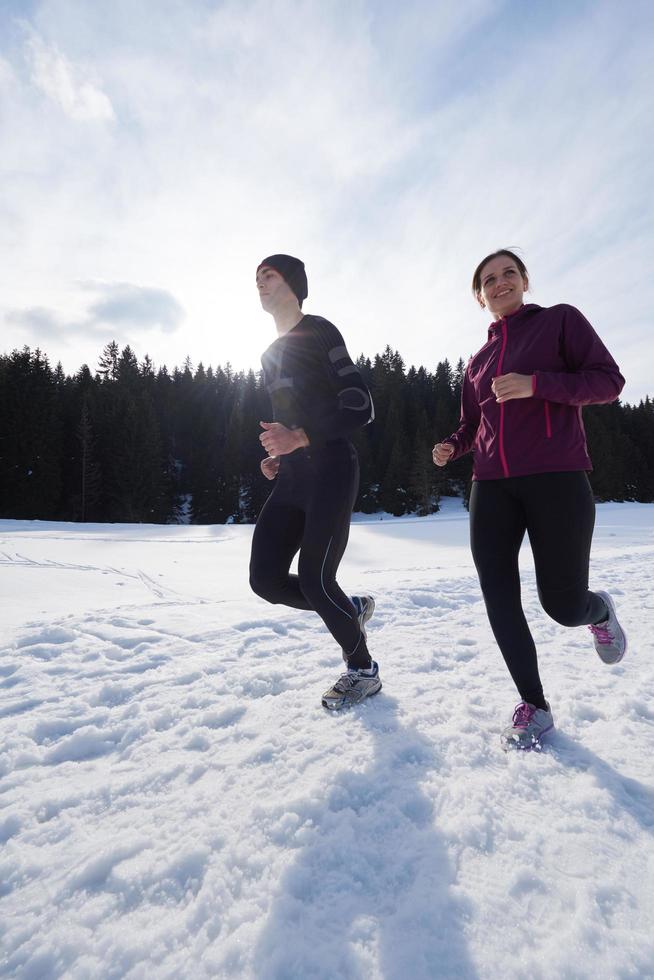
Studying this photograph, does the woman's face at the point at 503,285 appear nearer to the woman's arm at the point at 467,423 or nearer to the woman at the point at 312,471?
the woman's arm at the point at 467,423

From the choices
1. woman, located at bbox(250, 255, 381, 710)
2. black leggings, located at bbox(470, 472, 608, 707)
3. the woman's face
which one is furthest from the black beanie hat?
black leggings, located at bbox(470, 472, 608, 707)

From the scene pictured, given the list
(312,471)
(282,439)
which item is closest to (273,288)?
(282,439)

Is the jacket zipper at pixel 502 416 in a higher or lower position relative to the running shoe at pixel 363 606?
higher

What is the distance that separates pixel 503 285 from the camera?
91.9 inches

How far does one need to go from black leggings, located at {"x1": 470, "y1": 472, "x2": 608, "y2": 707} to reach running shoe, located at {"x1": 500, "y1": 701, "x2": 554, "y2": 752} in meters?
0.05

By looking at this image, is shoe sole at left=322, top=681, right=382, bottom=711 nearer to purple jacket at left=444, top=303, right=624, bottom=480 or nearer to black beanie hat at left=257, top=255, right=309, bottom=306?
purple jacket at left=444, top=303, right=624, bottom=480

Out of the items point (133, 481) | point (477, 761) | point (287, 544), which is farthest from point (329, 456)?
point (133, 481)

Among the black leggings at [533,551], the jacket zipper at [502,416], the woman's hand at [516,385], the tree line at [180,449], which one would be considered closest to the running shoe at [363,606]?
the black leggings at [533,551]

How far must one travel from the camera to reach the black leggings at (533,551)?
2041 mm

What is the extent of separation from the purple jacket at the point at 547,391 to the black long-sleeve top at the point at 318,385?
2.28 feet

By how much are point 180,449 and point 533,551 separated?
1924 inches

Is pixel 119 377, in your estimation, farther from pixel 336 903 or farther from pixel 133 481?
pixel 336 903

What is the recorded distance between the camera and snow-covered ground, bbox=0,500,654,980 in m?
1.07

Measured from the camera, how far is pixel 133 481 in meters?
35.6
